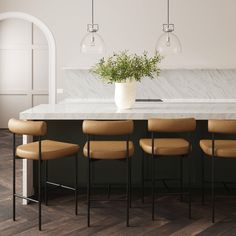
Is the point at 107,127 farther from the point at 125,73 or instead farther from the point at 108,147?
the point at 125,73

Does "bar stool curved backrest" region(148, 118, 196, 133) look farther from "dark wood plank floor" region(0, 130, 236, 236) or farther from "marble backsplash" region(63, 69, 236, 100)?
"marble backsplash" region(63, 69, 236, 100)

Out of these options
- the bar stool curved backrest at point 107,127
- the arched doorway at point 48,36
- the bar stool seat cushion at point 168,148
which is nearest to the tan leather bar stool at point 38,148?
the bar stool curved backrest at point 107,127

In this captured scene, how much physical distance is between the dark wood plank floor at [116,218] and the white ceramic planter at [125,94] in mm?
984

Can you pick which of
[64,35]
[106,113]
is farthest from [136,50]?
[106,113]

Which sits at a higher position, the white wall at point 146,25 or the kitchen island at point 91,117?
the white wall at point 146,25

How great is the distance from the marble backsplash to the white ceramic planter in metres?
3.03

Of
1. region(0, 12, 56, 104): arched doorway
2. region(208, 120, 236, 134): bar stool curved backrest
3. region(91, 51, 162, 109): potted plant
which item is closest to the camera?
region(208, 120, 236, 134): bar stool curved backrest

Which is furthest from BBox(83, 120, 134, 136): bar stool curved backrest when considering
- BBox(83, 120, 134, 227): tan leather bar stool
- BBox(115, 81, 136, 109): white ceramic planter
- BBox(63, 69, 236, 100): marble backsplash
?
BBox(63, 69, 236, 100): marble backsplash

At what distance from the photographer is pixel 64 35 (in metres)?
7.73

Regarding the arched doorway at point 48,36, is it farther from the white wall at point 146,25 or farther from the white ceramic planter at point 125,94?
the white ceramic planter at point 125,94

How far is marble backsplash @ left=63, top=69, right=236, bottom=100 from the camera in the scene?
766cm

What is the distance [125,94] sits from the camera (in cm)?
461

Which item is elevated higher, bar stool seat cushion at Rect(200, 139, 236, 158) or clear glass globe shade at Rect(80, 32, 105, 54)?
clear glass globe shade at Rect(80, 32, 105, 54)

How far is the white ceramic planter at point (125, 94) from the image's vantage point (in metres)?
4.61
